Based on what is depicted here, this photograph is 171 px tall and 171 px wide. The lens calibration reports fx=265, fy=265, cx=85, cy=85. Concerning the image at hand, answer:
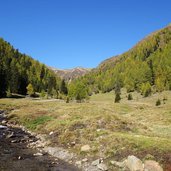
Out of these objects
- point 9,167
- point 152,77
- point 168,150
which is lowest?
point 9,167

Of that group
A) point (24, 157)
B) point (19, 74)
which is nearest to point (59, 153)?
point (24, 157)

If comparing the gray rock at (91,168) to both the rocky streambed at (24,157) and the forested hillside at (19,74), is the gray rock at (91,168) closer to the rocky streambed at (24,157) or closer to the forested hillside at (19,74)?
the rocky streambed at (24,157)

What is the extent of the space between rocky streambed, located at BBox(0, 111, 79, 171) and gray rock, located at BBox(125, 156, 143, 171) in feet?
14.9

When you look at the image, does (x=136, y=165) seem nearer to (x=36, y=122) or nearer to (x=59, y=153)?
(x=59, y=153)

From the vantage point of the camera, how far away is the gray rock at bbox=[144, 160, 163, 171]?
21500 mm

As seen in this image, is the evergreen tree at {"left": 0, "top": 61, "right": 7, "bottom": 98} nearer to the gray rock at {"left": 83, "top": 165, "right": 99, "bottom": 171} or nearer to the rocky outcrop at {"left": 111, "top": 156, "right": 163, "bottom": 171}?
the gray rock at {"left": 83, "top": 165, "right": 99, "bottom": 171}

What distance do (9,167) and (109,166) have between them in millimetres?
8624

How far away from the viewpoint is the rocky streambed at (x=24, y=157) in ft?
75.6

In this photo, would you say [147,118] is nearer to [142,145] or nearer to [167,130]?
[167,130]

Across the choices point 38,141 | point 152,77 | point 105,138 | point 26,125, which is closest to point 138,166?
point 105,138

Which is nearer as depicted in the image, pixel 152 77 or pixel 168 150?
pixel 168 150

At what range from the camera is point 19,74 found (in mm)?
121812

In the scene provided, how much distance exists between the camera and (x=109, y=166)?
2322cm

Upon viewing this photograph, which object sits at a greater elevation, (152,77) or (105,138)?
(152,77)
